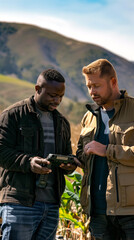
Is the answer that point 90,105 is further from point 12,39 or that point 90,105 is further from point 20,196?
point 12,39

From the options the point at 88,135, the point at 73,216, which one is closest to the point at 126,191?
the point at 88,135

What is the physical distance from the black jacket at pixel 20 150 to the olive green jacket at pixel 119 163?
0.75 ft

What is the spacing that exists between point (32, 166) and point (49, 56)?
160049 mm

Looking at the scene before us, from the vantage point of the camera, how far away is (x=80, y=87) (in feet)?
466

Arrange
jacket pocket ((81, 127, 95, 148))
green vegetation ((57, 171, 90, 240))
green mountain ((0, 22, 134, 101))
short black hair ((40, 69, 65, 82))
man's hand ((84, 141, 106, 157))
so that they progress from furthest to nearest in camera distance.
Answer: green mountain ((0, 22, 134, 101)), green vegetation ((57, 171, 90, 240)), jacket pocket ((81, 127, 95, 148)), short black hair ((40, 69, 65, 82)), man's hand ((84, 141, 106, 157))

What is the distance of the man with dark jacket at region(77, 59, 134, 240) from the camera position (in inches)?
111

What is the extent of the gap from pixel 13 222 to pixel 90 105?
1.01 meters

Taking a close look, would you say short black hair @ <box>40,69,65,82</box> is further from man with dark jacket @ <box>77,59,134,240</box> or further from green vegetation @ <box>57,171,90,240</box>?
green vegetation @ <box>57,171,90,240</box>

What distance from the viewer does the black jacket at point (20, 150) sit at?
Answer: 284 cm

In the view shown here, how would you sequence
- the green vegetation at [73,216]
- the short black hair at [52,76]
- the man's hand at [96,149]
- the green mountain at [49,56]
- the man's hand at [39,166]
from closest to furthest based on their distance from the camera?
the man's hand at [39,166] → the man's hand at [96,149] → the short black hair at [52,76] → the green vegetation at [73,216] → the green mountain at [49,56]

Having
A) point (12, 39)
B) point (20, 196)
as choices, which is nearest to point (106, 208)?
point (20, 196)

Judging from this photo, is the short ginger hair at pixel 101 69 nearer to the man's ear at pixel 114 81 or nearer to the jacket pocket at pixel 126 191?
the man's ear at pixel 114 81

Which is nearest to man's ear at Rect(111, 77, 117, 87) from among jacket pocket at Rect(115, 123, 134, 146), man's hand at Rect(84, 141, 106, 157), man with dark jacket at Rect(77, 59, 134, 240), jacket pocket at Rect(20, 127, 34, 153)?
man with dark jacket at Rect(77, 59, 134, 240)

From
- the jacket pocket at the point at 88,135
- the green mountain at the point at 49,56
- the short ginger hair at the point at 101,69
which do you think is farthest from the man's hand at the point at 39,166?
the green mountain at the point at 49,56
